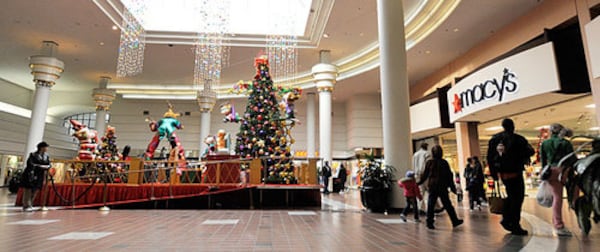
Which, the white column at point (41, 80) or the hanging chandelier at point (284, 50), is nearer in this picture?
the hanging chandelier at point (284, 50)

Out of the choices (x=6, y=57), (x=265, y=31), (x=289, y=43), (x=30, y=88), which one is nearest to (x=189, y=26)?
(x=265, y=31)

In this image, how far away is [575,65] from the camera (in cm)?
797

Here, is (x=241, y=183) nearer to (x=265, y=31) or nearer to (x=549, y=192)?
(x=549, y=192)

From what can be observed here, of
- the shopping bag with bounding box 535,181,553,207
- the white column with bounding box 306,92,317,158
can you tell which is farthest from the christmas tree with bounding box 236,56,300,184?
the white column with bounding box 306,92,317,158

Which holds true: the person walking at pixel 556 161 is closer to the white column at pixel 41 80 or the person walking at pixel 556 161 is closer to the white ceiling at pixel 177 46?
the white ceiling at pixel 177 46

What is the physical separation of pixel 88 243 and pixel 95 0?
32.1 ft

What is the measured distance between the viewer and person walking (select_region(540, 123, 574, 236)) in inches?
134

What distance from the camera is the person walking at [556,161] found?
11.2 feet

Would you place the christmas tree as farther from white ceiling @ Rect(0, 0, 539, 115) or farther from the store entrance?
the store entrance

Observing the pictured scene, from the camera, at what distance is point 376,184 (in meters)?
5.84

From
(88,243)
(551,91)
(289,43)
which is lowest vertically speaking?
(88,243)

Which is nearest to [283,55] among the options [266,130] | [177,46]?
[177,46]

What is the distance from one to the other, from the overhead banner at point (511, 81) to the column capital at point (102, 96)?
18284 mm

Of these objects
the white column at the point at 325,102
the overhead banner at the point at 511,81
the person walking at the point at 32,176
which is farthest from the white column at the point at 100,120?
the overhead banner at the point at 511,81
